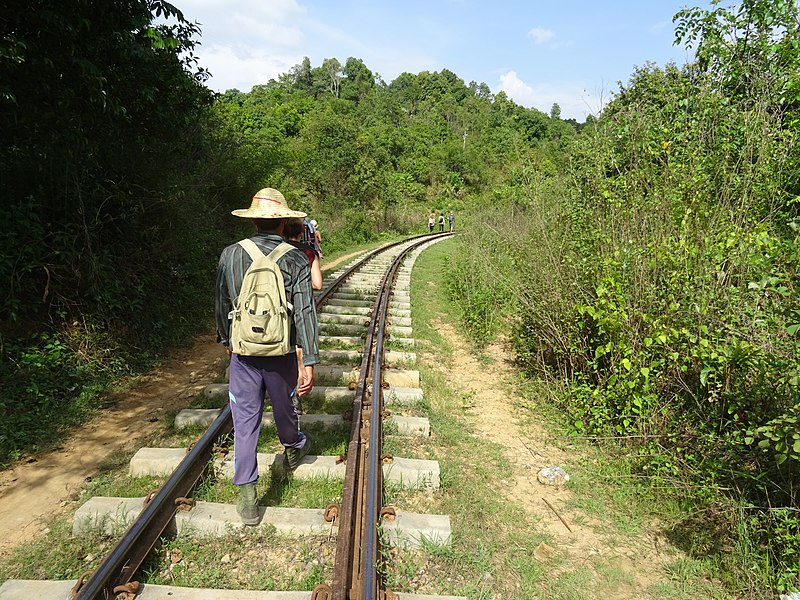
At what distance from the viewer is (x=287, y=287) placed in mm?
2918

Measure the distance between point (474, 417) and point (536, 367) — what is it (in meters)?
1.32

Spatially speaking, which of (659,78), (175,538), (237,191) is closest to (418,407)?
(175,538)

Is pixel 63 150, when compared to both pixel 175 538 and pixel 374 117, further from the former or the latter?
pixel 374 117

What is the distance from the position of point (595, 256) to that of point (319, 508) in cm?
329

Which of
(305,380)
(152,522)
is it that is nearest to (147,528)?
(152,522)

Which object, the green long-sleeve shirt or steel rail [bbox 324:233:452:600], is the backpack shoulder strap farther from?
steel rail [bbox 324:233:452:600]

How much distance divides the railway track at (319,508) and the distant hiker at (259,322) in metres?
0.44

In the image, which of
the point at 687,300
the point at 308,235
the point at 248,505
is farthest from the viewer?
the point at 308,235

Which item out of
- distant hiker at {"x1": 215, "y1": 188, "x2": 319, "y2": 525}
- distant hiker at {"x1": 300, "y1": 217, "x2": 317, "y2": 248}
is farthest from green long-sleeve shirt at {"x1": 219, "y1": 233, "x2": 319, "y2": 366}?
distant hiker at {"x1": 300, "y1": 217, "x2": 317, "y2": 248}

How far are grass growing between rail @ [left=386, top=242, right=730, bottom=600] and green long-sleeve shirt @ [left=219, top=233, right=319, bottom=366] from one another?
132cm

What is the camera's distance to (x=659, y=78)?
568cm

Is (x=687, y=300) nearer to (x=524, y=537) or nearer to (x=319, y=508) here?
(x=524, y=537)

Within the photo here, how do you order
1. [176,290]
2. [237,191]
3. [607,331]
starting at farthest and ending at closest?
[237,191] < [176,290] < [607,331]

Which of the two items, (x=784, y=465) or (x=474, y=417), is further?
(x=474, y=417)
